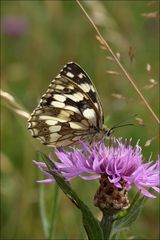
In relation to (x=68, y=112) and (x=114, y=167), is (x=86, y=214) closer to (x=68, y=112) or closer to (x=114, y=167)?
(x=114, y=167)

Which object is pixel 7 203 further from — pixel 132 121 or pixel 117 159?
pixel 117 159

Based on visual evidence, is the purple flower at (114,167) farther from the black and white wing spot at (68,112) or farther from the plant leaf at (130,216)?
the black and white wing spot at (68,112)

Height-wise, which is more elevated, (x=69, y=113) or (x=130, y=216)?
(x=69, y=113)

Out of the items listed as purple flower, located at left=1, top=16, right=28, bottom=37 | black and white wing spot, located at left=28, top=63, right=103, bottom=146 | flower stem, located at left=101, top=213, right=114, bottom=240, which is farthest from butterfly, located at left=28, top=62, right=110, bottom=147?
purple flower, located at left=1, top=16, right=28, bottom=37

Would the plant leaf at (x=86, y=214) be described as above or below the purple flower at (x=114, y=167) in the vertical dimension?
below

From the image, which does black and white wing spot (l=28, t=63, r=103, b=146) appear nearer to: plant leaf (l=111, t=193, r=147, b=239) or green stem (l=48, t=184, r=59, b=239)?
green stem (l=48, t=184, r=59, b=239)

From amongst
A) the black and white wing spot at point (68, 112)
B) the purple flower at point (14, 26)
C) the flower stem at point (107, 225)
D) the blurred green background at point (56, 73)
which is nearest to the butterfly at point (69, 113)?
the black and white wing spot at point (68, 112)

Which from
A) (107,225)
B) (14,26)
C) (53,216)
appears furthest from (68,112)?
(14,26)
